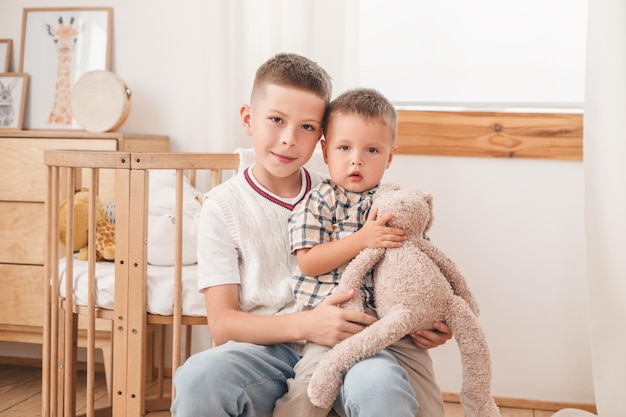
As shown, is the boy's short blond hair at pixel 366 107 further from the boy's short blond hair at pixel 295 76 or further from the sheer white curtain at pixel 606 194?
the sheer white curtain at pixel 606 194

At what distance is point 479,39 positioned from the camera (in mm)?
2443

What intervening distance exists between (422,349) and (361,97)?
488 mm

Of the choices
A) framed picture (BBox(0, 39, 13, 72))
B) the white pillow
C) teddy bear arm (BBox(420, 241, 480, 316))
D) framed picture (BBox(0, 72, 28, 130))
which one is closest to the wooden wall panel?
the white pillow

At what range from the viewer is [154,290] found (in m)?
1.79

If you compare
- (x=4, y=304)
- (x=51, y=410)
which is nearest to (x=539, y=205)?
(x=51, y=410)

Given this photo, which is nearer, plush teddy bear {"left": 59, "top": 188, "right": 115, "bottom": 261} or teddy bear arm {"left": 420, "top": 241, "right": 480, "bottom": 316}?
teddy bear arm {"left": 420, "top": 241, "right": 480, "bottom": 316}

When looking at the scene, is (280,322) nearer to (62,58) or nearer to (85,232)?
(85,232)

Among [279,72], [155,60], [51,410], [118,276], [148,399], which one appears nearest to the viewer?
[279,72]

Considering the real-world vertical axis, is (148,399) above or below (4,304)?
below

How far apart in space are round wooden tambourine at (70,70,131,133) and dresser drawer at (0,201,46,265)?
0.32 meters

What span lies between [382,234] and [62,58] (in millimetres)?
1844

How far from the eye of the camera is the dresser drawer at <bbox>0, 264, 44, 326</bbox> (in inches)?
94.3

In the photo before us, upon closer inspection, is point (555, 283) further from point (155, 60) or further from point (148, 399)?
point (155, 60)

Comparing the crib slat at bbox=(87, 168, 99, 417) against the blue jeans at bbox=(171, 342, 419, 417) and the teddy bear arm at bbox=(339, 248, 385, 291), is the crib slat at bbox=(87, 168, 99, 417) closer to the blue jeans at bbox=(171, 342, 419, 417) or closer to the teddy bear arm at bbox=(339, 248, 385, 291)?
the blue jeans at bbox=(171, 342, 419, 417)
